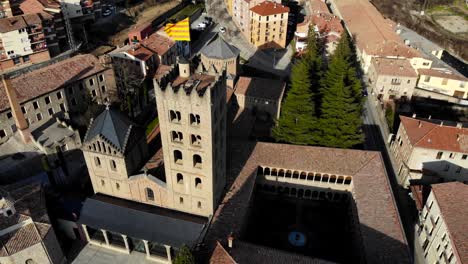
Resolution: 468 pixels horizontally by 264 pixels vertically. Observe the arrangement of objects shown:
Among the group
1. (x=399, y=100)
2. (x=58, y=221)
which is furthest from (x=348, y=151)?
(x=58, y=221)

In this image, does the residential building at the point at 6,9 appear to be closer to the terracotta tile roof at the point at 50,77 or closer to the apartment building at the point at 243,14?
the terracotta tile roof at the point at 50,77

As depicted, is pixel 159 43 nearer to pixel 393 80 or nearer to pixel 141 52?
pixel 141 52

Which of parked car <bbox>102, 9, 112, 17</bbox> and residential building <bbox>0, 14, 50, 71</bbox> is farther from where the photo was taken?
parked car <bbox>102, 9, 112, 17</bbox>

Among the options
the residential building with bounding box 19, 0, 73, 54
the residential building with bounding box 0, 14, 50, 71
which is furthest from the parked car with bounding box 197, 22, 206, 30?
the residential building with bounding box 0, 14, 50, 71

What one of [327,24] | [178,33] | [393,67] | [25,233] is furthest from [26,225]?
[327,24]

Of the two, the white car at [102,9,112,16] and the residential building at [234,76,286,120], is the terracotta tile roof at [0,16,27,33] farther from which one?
the residential building at [234,76,286,120]

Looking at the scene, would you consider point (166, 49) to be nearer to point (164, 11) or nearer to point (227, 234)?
point (164, 11)

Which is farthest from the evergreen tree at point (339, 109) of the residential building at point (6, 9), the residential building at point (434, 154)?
the residential building at point (6, 9)
